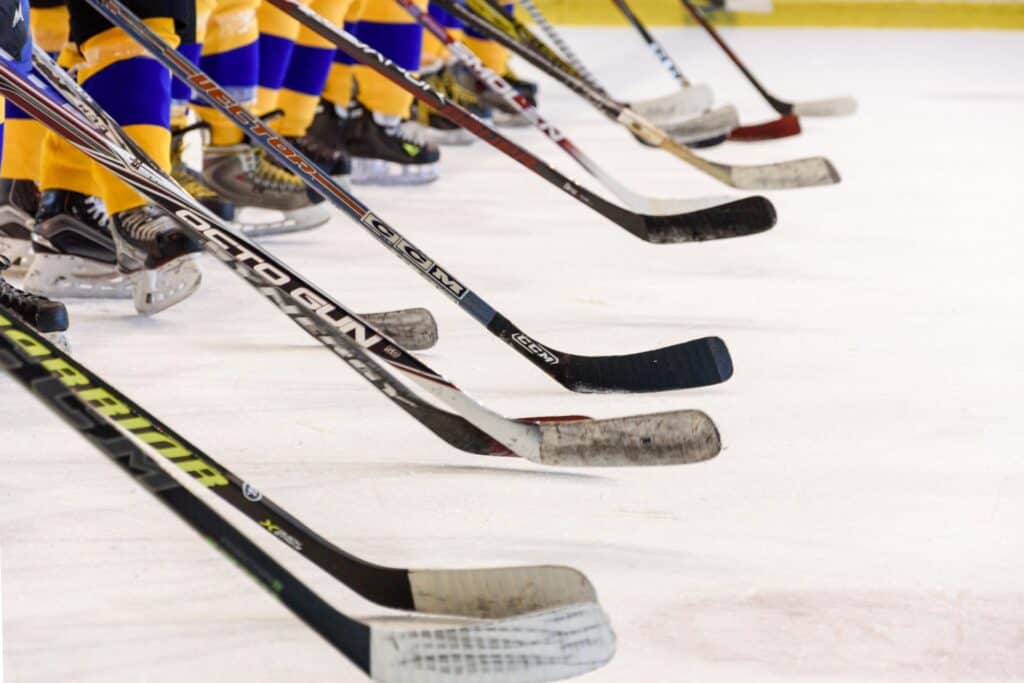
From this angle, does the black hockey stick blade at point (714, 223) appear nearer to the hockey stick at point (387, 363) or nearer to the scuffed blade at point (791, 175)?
the scuffed blade at point (791, 175)

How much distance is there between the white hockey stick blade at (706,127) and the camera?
387cm

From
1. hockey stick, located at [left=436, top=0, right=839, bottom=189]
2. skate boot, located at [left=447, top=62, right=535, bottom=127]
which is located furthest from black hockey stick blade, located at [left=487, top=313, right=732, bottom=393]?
skate boot, located at [left=447, top=62, right=535, bottom=127]

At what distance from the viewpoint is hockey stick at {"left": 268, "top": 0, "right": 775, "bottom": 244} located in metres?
2.05

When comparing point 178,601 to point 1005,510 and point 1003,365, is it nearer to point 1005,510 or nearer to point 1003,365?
point 1005,510

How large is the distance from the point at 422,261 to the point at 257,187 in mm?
1089

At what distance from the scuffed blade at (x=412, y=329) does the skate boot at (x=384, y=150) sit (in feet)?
4.51

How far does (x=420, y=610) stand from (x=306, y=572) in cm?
16

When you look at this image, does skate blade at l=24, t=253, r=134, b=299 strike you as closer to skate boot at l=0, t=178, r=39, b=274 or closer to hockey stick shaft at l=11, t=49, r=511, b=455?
skate boot at l=0, t=178, r=39, b=274

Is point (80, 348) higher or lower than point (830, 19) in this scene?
lower

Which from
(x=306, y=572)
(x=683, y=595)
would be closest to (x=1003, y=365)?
(x=683, y=595)

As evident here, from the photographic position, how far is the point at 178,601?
120 cm

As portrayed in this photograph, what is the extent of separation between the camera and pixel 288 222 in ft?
9.07

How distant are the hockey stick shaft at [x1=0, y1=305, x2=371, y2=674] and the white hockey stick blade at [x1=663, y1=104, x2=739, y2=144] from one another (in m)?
2.96

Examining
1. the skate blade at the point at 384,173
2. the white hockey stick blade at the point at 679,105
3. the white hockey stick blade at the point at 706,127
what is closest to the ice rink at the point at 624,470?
the skate blade at the point at 384,173
